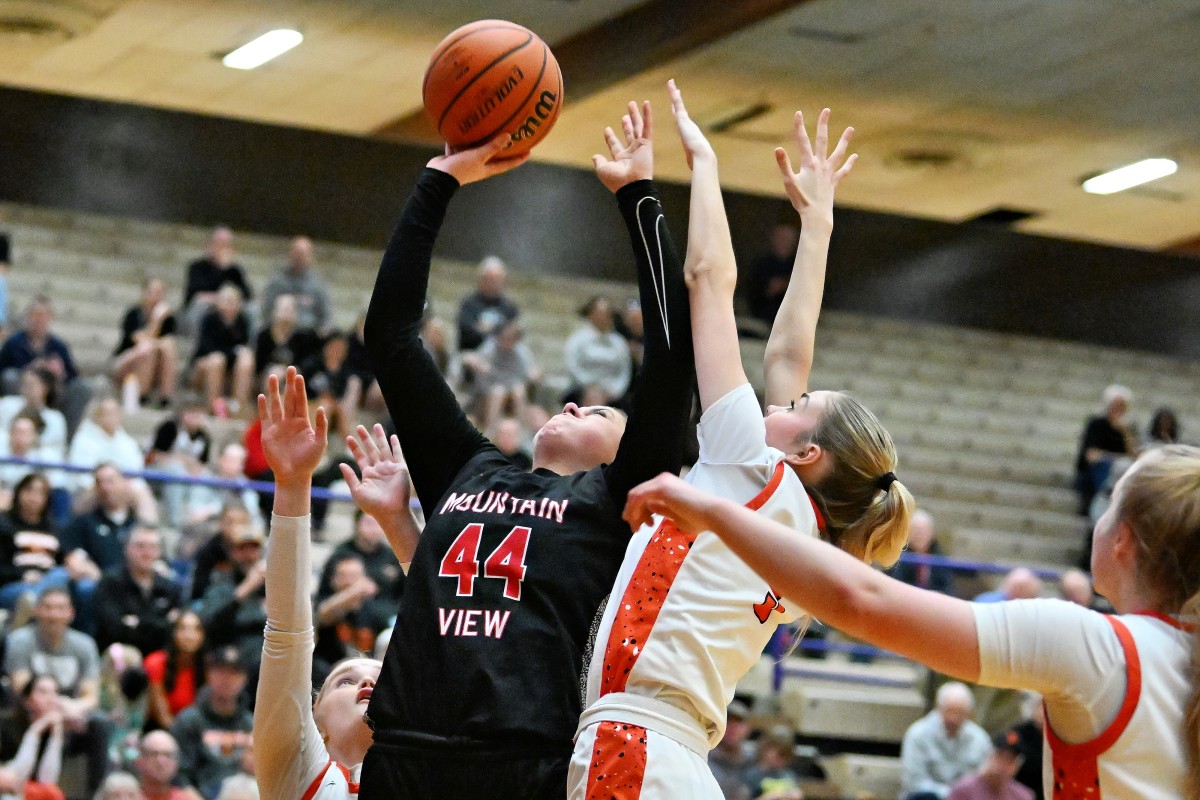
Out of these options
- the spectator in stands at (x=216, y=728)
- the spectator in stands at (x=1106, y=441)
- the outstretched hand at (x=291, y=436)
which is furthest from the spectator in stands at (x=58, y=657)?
the spectator in stands at (x=1106, y=441)

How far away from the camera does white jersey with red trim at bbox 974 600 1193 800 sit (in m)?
2.18

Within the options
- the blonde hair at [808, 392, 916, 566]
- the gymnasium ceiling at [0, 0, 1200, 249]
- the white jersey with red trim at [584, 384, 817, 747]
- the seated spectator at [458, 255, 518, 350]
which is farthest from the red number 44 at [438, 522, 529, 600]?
the seated spectator at [458, 255, 518, 350]

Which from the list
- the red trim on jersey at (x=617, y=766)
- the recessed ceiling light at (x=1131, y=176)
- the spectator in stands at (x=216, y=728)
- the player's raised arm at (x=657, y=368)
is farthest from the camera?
the recessed ceiling light at (x=1131, y=176)

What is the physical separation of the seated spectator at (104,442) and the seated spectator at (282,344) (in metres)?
1.68

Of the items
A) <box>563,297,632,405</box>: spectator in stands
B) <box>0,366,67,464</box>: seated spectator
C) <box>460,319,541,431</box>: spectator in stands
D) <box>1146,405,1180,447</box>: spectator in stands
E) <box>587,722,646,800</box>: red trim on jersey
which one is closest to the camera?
<box>587,722,646,800</box>: red trim on jersey

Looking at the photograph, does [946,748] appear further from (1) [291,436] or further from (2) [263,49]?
(2) [263,49]

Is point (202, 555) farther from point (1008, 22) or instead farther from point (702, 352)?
point (1008, 22)

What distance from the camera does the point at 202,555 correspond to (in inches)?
354

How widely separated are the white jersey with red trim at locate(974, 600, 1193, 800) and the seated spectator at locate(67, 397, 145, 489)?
9086 mm

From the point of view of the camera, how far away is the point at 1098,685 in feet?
7.22

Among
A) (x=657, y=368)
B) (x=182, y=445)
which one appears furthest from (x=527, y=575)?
(x=182, y=445)

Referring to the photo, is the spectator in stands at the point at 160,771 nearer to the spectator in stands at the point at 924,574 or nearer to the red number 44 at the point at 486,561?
the red number 44 at the point at 486,561

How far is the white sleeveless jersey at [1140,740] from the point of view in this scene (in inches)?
86.5

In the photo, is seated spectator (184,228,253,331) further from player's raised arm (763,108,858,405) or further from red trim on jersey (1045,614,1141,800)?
red trim on jersey (1045,614,1141,800)
